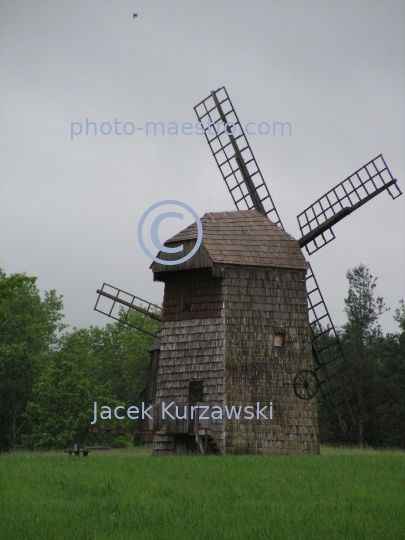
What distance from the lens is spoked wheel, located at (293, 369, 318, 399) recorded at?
23.8 metres

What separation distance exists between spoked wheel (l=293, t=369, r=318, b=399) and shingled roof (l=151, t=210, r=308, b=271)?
3.36 metres

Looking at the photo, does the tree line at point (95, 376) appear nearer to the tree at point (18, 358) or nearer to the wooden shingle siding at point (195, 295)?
the tree at point (18, 358)

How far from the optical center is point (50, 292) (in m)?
57.5

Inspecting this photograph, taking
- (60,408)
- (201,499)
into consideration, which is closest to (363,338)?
(60,408)

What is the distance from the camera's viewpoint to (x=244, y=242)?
2470 cm

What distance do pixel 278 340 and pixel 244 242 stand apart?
3248mm

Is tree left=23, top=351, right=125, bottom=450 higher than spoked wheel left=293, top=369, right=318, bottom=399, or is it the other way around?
tree left=23, top=351, right=125, bottom=450

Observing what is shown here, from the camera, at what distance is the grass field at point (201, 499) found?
12039 millimetres

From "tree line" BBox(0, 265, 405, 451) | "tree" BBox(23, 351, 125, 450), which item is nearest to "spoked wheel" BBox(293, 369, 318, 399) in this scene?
"tree line" BBox(0, 265, 405, 451)

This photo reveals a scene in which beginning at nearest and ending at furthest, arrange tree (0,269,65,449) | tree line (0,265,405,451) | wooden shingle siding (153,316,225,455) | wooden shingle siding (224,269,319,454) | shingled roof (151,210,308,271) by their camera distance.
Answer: wooden shingle siding (224,269,319,454)
wooden shingle siding (153,316,225,455)
shingled roof (151,210,308,271)
tree line (0,265,405,451)
tree (0,269,65,449)

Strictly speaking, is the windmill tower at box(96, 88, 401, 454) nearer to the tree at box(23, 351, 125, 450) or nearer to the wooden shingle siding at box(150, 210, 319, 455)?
the wooden shingle siding at box(150, 210, 319, 455)

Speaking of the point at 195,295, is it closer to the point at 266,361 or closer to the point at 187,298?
the point at 187,298

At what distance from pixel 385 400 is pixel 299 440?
54.7 ft

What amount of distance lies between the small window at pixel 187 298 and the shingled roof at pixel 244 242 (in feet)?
2.69
